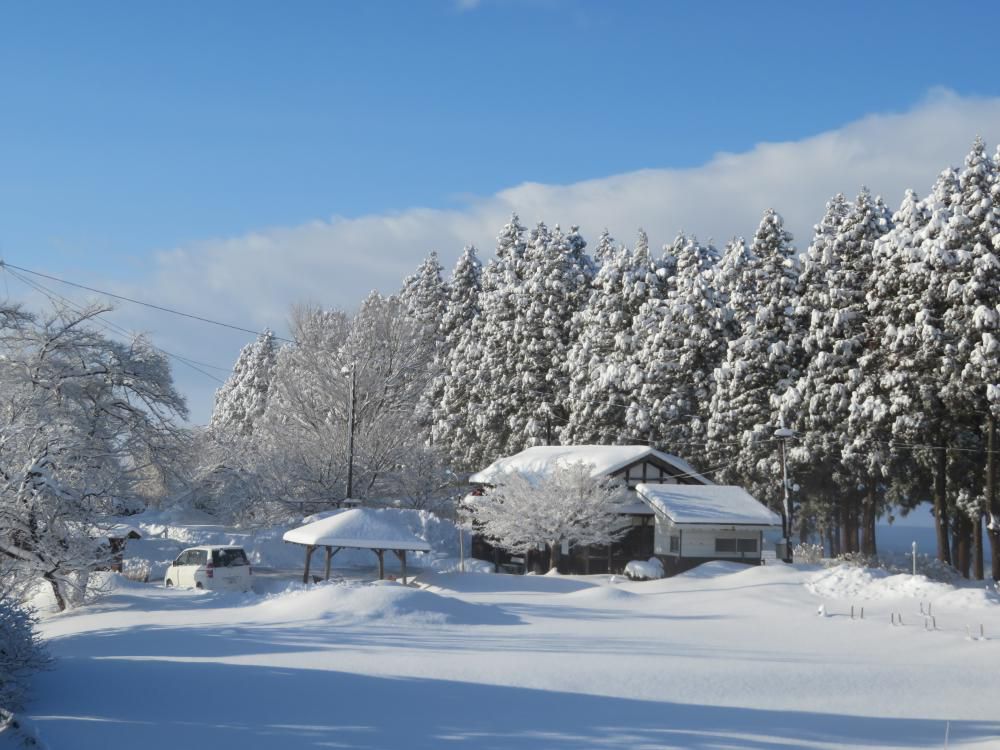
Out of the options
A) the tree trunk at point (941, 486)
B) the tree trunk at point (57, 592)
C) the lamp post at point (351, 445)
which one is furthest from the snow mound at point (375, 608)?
the tree trunk at point (941, 486)

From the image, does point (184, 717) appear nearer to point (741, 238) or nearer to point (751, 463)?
point (751, 463)

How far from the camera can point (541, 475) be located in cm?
4431

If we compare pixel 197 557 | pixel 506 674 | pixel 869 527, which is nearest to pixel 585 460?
pixel 869 527

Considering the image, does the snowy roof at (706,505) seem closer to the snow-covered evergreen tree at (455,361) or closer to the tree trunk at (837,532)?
the tree trunk at (837,532)

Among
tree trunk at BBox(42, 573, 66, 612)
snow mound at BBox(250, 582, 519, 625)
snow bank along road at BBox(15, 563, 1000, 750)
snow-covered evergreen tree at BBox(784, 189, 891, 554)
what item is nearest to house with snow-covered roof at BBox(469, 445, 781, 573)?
snow-covered evergreen tree at BBox(784, 189, 891, 554)

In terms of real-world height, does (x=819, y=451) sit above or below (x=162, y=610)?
above

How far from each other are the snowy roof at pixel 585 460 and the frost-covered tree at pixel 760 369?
4.03 metres

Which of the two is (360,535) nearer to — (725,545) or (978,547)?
(725,545)

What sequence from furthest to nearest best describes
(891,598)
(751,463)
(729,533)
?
1. (751,463)
2. (729,533)
3. (891,598)

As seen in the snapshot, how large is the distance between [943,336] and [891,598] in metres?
15.3

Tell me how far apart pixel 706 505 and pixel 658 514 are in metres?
2.09

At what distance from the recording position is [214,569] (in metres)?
31.1

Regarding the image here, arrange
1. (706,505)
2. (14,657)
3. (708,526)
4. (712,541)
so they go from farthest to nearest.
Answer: (706,505) → (712,541) → (708,526) → (14,657)

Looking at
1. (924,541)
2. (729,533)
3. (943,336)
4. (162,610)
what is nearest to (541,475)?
(729,533)
